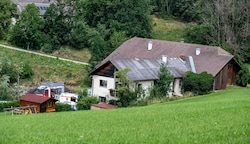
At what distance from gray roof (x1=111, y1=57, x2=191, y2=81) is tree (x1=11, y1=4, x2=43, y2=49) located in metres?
22.9

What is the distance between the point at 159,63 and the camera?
3844cm

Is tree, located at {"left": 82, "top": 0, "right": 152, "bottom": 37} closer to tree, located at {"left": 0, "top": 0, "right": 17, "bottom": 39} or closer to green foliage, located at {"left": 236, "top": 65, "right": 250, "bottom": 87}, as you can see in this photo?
tree, located at {"left": 0, "top": 0, "right": 17, "bottom": 39}

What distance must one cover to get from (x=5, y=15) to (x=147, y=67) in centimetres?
2834

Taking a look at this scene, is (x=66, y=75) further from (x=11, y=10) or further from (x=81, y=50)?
(x=11, y=10)

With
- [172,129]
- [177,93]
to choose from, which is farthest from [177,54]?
[172,129]

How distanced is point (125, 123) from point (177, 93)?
23235 mm

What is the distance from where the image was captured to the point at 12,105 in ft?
112

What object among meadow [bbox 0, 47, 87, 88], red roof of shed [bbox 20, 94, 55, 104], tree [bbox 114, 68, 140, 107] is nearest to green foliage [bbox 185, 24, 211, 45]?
meadow [bbox 0, 47, 87, 88]

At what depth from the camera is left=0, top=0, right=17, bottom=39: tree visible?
5712 centimetres

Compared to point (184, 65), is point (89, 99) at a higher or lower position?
lower

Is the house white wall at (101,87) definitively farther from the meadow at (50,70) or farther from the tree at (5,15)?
the tree at (5,15)

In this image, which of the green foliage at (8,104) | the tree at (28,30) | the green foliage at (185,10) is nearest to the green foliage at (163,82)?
the green foliage at (8,104)

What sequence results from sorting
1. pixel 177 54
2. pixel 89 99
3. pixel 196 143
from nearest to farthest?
pixel 196 143 → pixel 89 99 → pixel 177 54

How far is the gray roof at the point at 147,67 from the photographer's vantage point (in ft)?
114
